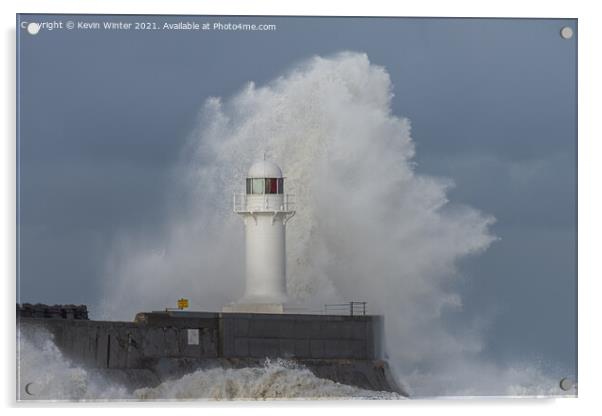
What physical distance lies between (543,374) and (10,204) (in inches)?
215

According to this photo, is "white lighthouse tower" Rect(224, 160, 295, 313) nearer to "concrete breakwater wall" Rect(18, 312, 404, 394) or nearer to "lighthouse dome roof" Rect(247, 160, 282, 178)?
"lighthouse dome roof" Rect(247, 160, 282, 178)

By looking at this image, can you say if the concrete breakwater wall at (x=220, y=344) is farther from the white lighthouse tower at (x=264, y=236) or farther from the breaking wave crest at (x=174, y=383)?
the white lighthouse tower at (x=264, y=236)

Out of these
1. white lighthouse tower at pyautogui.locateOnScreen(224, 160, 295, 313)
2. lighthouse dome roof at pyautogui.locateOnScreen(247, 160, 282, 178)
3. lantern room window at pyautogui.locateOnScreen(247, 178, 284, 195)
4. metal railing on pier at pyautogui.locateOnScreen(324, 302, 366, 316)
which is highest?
lighthouse dome roof at pyautogui.locateOnScreen(247, 160, 282, 178)

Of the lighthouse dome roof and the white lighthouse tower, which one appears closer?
the lighthouse dome roof

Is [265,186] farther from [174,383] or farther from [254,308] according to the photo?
[174,383]

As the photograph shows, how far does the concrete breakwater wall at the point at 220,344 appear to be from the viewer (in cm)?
2456

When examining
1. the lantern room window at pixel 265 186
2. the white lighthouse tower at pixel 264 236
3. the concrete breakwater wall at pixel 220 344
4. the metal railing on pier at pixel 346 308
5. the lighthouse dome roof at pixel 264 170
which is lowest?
the concrete breakwater wall at pixel 220 344

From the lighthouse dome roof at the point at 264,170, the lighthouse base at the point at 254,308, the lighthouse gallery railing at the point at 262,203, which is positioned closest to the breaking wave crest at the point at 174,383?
the lighthouse base at the point at 254,308

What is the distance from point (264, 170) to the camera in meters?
25.2

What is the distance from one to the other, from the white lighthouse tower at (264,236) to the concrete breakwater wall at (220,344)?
0.22 metres

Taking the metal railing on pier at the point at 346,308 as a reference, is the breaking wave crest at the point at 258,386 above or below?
below

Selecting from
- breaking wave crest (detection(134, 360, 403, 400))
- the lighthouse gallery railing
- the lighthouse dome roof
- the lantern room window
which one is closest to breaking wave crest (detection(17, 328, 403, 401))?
breaking wave crest (detection(134, 360, 403, 400))

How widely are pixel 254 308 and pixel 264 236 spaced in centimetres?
75

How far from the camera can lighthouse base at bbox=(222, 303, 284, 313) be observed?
2541cm
